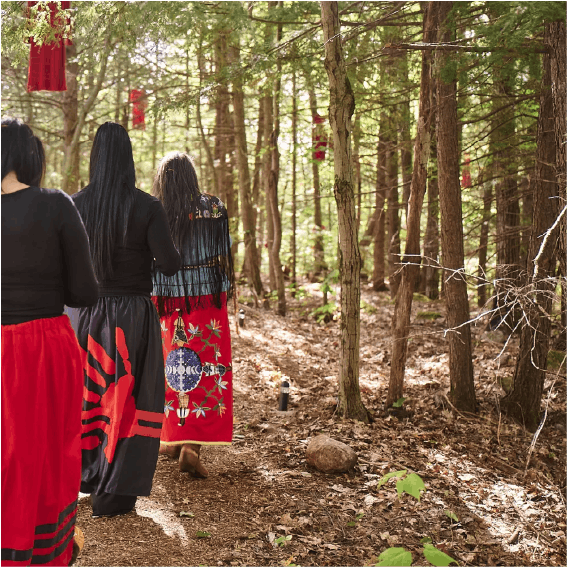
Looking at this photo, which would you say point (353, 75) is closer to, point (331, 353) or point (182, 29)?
point (182, 29)

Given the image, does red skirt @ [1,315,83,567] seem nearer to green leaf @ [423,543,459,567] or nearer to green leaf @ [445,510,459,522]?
green leaf @ [423,543,459,567]

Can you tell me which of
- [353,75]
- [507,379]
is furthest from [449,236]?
[353,75]

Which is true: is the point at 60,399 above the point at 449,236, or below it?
below

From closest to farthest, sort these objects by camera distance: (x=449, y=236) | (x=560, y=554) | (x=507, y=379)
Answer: (x=560, y=554) < (x=449, y=236) < (x=507, y=379)

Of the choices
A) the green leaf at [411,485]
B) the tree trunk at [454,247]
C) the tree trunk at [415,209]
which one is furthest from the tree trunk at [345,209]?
the green leaf at [411,485]

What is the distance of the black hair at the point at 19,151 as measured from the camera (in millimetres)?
2680

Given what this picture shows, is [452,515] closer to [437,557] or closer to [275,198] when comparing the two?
[437,557]

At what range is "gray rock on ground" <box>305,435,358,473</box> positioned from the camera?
5.41 metres

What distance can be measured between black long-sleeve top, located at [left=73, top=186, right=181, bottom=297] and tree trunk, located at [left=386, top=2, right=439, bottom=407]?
3511mm

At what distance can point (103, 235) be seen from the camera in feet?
12.4

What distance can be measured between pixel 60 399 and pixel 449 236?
5519 mm

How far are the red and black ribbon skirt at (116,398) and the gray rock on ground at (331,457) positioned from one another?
6.47 feet

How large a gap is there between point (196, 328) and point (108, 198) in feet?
4.80

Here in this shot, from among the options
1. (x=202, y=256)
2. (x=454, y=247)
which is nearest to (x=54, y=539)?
(x=202, y=256)
